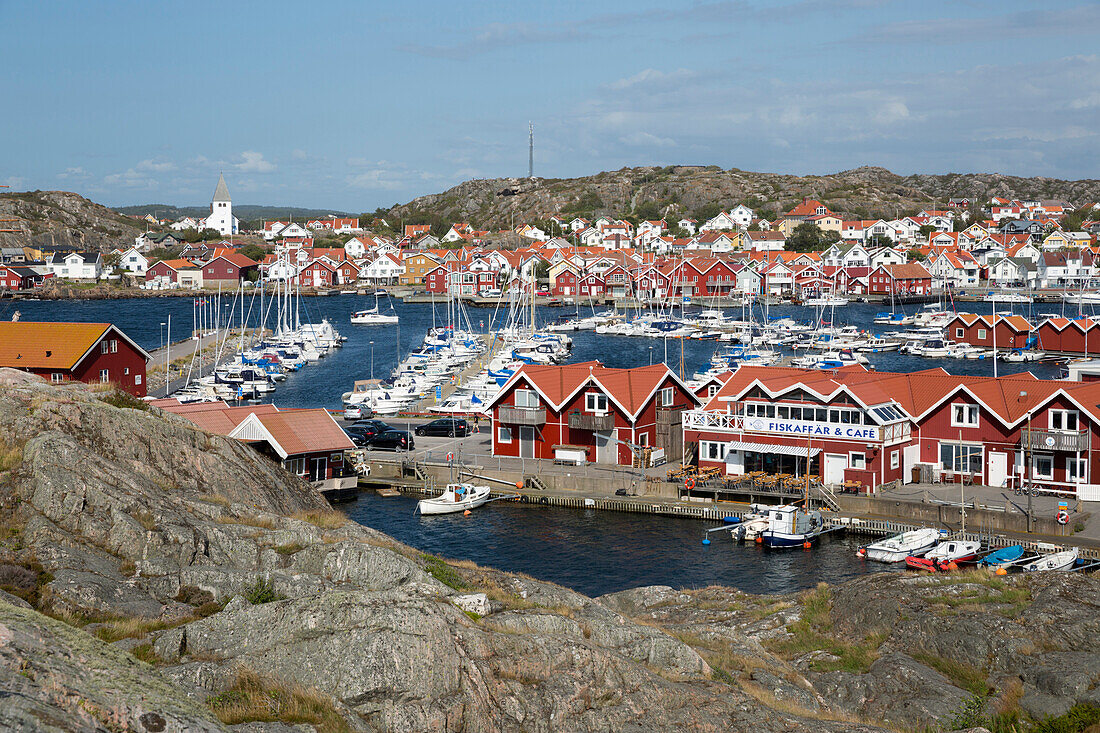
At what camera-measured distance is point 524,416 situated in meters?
41.6

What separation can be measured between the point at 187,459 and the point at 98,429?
1583 mm

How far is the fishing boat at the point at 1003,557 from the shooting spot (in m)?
28.2

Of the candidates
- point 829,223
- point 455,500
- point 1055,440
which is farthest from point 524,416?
point 829,223

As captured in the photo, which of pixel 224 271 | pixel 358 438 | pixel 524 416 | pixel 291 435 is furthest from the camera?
pixel 224 271

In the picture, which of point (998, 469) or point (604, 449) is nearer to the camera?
point (998, 469)

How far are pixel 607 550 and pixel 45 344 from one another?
23330 mm

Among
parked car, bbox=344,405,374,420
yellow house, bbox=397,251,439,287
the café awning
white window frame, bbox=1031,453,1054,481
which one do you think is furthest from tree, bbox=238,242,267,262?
white window frame, bbox=1031,453,1054,481

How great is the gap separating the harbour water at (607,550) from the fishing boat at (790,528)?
1.02 feet

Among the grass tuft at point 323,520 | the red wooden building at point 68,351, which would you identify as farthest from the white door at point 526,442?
the grass tuft at point 323,520

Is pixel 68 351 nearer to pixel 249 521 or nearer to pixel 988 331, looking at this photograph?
pixel 249 521

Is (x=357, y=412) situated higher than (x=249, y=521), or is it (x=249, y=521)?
(x=249, y=521)

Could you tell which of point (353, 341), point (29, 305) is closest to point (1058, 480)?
point (353, 341)

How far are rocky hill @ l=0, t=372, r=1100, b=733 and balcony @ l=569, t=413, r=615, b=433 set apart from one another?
18900mm

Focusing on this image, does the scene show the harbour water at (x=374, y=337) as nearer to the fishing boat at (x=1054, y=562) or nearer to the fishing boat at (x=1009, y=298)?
the fishing boat at (x=1009, y=298)
